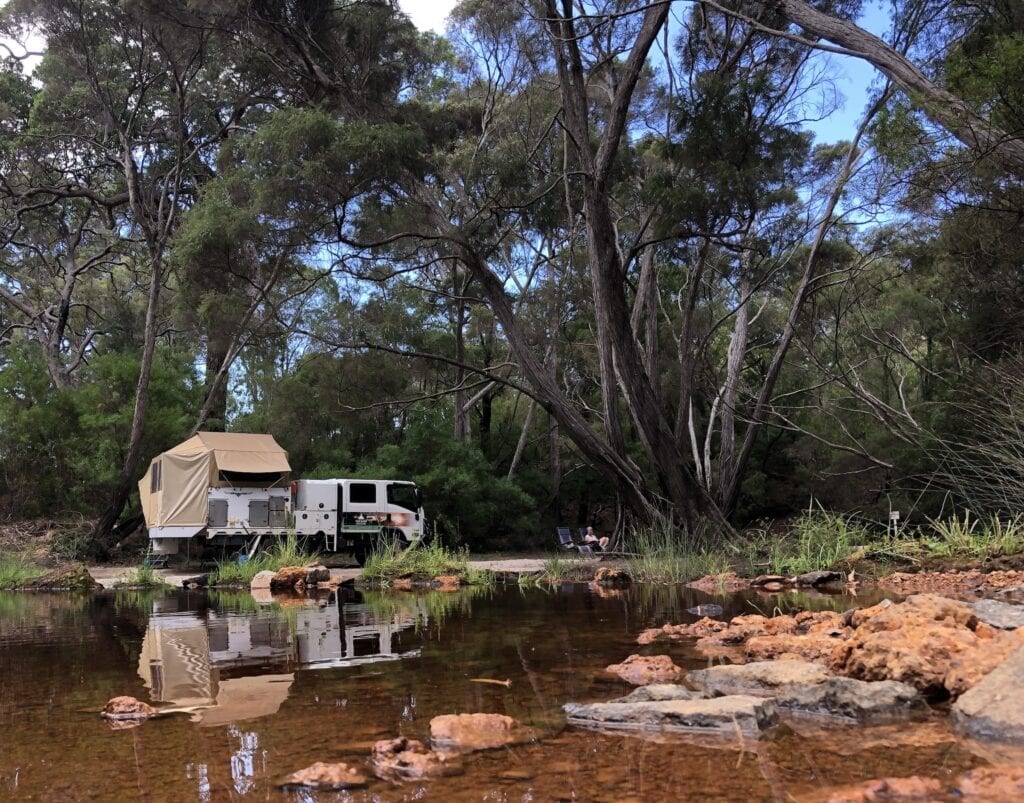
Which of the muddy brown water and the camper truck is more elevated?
the camper truck

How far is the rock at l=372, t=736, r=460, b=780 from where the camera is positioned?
108 inches

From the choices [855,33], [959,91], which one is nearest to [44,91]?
[855,33]

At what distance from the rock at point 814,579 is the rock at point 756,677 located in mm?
5503

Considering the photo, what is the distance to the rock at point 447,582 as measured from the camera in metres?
10.8

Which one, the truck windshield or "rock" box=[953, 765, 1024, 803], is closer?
"rock" box=[953, 765, 1024, 803]

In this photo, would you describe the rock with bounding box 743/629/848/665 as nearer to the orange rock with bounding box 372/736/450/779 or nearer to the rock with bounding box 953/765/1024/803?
the rock with bounding box 953/765/1024/803

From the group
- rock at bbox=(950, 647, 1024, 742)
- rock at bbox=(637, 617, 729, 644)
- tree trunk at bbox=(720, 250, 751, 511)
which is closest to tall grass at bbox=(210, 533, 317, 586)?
rock at bbox=(637, 617, 729, 644)

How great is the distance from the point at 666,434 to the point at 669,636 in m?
7.57

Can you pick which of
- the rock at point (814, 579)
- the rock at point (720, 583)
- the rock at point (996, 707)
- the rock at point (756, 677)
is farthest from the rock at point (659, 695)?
the rock at point (814, 579)

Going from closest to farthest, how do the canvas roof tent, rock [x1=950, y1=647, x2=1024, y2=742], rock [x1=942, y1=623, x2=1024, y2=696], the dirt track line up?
rock [x1=950, y1=647, x2=1024, y2=742] → rock [x1=942, y1=623, x2=1024, y2=696] → the dirt track → the canvas roof tent

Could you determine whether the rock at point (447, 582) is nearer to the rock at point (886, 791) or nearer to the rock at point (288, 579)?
the rock at point (288, 579)

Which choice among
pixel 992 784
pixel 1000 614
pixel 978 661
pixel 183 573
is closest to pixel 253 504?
pixel 183 573

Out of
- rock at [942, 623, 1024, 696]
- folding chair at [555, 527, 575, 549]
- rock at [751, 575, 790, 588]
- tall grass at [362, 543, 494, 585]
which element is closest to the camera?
rock at [942, 623, 1024, 696]

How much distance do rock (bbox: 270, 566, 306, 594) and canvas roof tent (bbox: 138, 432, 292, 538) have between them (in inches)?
210
